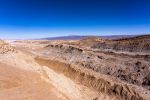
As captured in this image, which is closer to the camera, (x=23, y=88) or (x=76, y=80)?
(x=23, y=88)

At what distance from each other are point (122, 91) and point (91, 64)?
12377mm

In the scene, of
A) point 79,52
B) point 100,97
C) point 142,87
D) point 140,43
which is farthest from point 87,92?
point 140,43

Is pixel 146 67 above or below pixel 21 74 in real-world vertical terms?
below

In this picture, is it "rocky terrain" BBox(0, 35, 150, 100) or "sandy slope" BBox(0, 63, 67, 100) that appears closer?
"sandy slope" BBox(0, 63, 67, 100)

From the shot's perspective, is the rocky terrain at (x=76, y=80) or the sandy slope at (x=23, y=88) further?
the rocky terrain at (x=76, y=80)

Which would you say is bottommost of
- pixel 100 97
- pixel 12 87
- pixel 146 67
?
pixel 100 97

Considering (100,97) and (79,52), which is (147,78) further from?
(79,52)

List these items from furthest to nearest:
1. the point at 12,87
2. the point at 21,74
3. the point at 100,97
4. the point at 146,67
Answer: the point at 146,67
the point at 100,97
the point at 21,74
the point at 12,87

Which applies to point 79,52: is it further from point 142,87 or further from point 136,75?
point 142,87

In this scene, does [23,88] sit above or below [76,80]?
above

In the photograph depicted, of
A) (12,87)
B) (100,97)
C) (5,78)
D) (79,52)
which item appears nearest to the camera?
(12,87)

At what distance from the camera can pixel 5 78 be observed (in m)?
15.6

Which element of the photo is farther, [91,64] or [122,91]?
[91,64]

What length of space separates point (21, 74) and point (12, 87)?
2944mm
